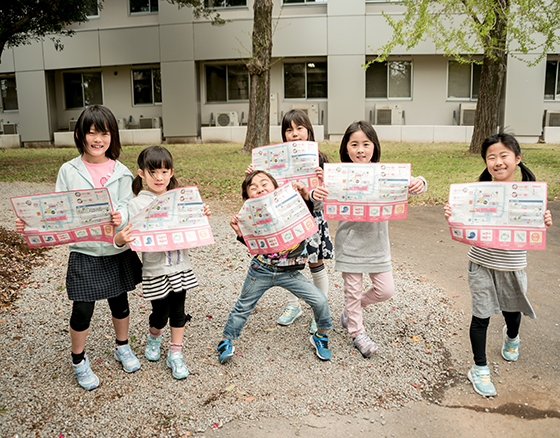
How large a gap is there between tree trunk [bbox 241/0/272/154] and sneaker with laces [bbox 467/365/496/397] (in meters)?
10.8

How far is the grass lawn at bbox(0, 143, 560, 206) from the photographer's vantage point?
33.9ft

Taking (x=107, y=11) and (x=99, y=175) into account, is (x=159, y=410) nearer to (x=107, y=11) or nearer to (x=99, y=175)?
(x=99, y=175)

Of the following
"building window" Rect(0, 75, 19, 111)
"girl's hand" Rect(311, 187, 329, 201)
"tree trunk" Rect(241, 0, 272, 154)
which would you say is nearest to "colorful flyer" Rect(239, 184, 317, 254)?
"girl's hand" Rect(311, 187, 329, 201)

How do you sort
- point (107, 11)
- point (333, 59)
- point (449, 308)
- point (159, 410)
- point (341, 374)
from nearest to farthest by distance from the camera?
point (159, 410) → point (341, 374) → point (449, 308) → point (333, 59) → point (107, 11)

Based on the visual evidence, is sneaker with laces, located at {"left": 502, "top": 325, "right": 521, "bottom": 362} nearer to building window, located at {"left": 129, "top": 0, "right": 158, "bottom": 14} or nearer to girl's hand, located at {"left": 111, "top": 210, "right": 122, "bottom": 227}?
girl's hand, located at {"left": 111, "top": 210, "right": 122, "bottom": 227}

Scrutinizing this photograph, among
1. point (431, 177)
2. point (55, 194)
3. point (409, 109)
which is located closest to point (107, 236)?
point (55, 194)

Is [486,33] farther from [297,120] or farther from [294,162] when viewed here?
[294,162]

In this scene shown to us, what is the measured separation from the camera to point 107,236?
297 centimetres

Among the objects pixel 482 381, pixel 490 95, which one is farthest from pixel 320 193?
pixel 490 95

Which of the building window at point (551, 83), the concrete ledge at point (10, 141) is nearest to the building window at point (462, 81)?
the building window at point (551, 83)

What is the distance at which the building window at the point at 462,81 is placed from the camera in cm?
2052

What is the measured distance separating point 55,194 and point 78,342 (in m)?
1.03

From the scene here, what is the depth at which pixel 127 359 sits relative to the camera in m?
3.32

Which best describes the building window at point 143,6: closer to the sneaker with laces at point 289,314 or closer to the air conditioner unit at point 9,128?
the air conditioner unit at point 9,128
